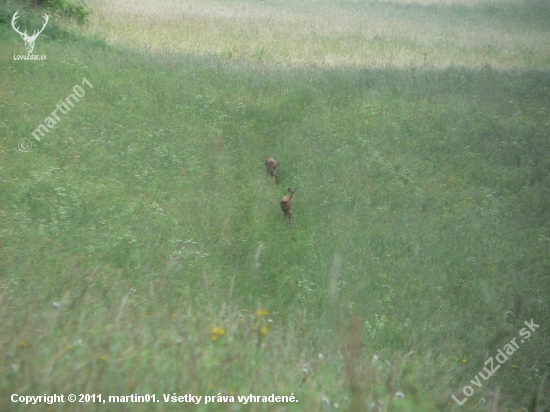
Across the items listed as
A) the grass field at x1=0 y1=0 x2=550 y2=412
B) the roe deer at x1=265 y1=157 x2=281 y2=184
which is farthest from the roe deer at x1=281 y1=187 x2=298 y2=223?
the roe deer at x1=265 y1=157 x2=281 y2=184

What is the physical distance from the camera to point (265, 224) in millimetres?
10609

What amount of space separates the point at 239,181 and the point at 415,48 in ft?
44.1

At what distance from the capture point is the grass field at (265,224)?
3949 millimetres

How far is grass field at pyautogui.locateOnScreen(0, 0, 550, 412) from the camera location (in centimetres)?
395

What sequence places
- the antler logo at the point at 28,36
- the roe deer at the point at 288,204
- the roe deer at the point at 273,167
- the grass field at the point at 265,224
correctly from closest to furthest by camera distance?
1. the grass field at the point at 265,224
2. the roe deer at the point at 288,204
3. the roe deer at the point at 273,167
4. the antler logo at the point at 28,36

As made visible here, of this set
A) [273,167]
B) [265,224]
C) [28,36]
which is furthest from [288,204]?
[28,36]

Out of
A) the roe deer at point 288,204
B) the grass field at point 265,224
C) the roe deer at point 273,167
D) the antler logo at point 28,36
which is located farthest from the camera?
the antler logo at point 28,36

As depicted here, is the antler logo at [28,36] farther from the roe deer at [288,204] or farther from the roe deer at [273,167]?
the roe deer at [288,204]

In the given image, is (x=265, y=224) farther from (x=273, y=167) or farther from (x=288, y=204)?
(x=273, y=167)

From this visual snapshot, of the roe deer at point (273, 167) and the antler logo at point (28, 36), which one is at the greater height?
the antler logo at point (28, 36)

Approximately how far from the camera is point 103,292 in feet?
23.1

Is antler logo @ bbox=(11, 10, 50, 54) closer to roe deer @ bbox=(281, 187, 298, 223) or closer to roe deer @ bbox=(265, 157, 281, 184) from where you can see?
roe deer @ bbox=(265, 157, 281, 184)

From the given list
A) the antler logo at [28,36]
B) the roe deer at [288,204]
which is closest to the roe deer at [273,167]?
the roe deer at [288,204]

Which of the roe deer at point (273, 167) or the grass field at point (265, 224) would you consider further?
the roe deer at point (273, 167)
